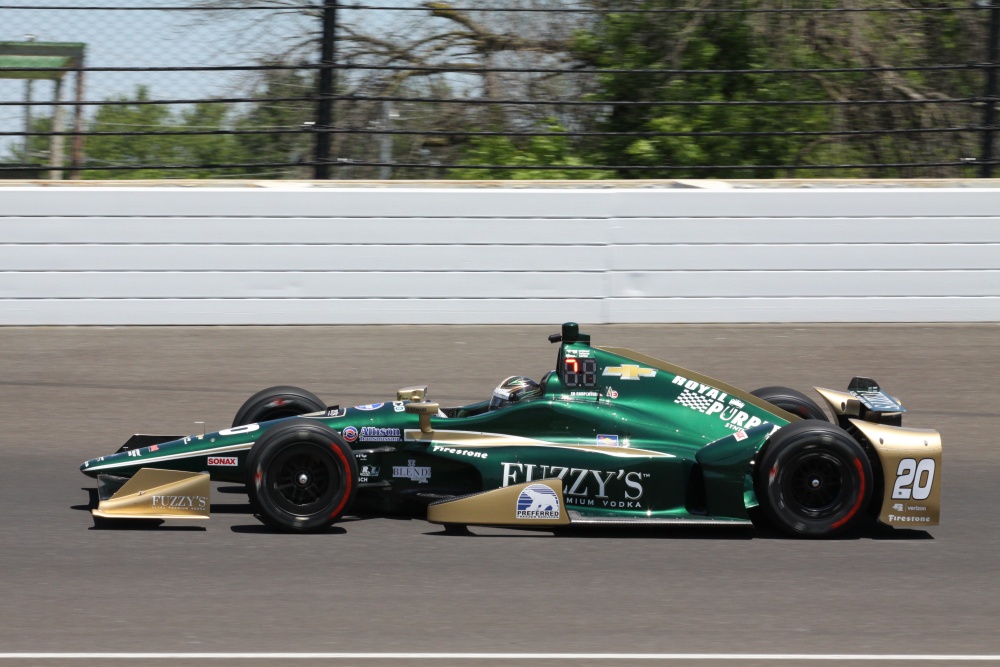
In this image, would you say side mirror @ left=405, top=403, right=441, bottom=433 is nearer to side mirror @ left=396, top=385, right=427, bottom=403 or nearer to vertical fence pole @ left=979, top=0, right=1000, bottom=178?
side mirror @ left=396, top=385, right=427, bottom=403

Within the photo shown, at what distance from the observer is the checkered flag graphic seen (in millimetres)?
6871

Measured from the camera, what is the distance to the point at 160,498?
6.46 metres

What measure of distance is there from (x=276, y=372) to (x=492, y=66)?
15.2ft

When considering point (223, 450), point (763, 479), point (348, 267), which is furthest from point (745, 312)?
point (223, 450)

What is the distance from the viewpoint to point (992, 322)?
11.5 meters

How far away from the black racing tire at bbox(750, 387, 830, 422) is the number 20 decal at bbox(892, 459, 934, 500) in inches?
39.7

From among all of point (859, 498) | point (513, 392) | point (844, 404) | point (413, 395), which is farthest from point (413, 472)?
point (844, 404)

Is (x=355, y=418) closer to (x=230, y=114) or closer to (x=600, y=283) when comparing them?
(x=600, y=283)

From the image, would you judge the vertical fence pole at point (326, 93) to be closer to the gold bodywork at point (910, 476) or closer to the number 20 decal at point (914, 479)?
the gold bodywork at point (910, 476)

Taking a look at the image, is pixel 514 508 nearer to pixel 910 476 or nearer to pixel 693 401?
pixel 693 401

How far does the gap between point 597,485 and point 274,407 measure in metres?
2.00

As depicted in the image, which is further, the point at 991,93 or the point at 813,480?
the point at 991,93

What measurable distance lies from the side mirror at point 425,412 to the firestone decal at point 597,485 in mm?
539

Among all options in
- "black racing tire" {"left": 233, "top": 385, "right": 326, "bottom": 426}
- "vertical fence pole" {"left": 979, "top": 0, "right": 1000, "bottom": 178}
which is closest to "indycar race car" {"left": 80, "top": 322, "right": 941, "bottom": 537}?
"black racing tire" {"left": 233, "top": 385, "right": 326, "bottom": 426}
